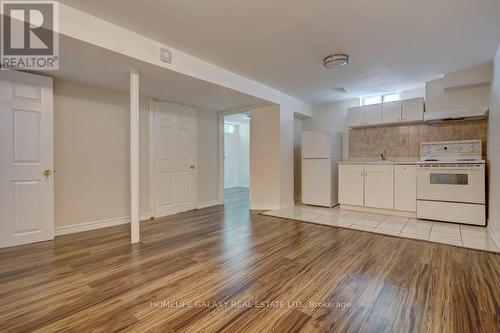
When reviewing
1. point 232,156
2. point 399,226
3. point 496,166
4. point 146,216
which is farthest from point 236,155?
Answer: point 496,166

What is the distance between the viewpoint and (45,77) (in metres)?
2.96

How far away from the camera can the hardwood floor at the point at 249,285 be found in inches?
57.6

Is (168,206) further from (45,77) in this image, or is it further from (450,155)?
(450,155)

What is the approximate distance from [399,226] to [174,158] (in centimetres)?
399

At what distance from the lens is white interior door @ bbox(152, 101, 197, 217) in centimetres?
425

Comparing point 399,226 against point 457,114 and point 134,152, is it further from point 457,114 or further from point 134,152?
point 134,152

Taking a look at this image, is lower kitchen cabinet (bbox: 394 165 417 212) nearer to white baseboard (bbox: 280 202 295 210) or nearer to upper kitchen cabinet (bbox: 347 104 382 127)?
upper kitchen cabinet (bbox: 347 104 382 127)

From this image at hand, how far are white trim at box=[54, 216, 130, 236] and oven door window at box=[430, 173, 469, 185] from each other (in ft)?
16.4

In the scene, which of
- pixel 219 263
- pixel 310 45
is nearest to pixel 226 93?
pixel 310 45

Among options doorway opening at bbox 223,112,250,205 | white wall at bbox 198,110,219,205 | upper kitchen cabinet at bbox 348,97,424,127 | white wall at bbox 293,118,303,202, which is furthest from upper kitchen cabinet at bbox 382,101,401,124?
doorway opening at bbox 223,112,250,205

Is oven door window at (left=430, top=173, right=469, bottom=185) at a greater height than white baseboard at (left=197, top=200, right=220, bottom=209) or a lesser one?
greater

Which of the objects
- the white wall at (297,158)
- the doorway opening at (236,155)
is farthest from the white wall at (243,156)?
the white wall at (297,158)

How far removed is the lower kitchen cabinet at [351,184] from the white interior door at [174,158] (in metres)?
3.04

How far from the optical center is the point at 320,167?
4961 mm
